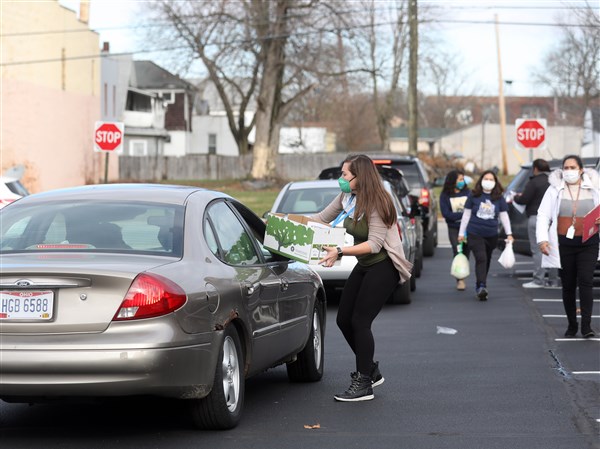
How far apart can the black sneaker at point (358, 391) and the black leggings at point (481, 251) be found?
7545 mm

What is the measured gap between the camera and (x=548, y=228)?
38.2ft

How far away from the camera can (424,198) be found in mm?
22266

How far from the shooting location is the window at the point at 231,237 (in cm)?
748

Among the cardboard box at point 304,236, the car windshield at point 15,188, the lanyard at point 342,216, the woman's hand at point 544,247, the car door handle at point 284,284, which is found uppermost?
the car windshield at point 15,188

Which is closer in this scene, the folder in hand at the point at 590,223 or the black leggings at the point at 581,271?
the folder in hand at the point at 590,223

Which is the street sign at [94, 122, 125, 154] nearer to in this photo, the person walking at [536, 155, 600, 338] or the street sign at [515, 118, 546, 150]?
the street sign at [515, 118, 546, 150]

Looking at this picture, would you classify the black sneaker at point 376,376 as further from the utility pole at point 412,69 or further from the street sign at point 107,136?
the utility pole at point 412,69

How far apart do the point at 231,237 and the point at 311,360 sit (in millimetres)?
1740

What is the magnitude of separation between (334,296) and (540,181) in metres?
3.57

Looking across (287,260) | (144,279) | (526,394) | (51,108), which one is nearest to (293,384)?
(287,260)

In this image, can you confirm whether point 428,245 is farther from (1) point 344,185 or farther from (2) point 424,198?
(1) point 344,185

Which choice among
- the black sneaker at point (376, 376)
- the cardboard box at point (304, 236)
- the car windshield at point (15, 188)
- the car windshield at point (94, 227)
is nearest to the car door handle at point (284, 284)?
the cardboard box at point (304, 236)

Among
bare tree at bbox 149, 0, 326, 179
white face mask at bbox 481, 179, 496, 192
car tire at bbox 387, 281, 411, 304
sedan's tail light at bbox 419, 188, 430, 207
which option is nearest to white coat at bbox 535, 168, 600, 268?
car tire at bbox 387, 281, 411, 304

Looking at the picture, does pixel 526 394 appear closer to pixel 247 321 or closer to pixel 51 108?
pixel 247 321
